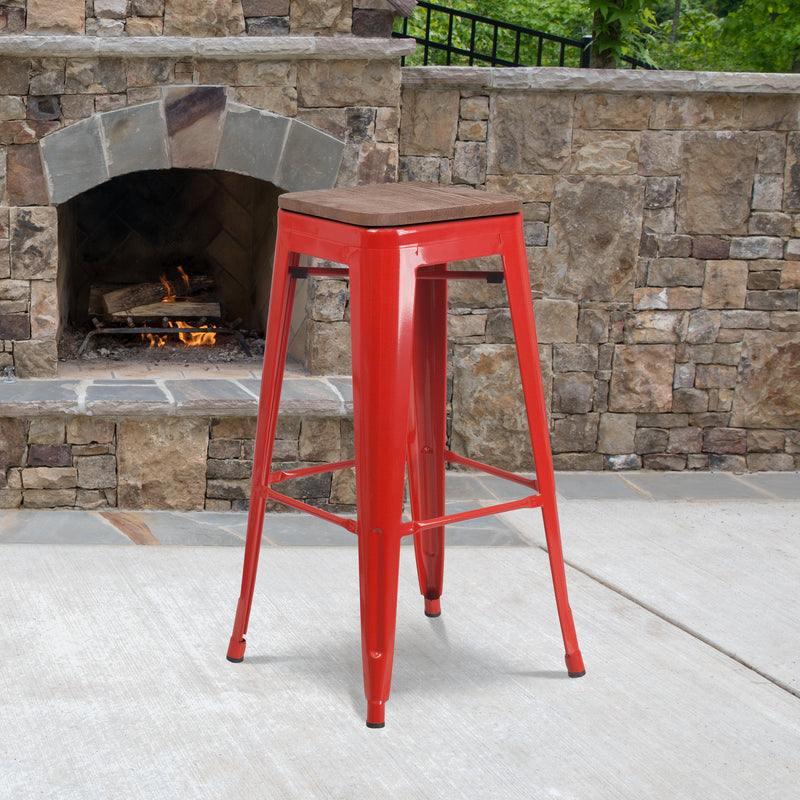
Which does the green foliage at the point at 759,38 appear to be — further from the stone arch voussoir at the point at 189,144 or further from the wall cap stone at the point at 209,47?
the stone arch voussoir at the point at 189,144

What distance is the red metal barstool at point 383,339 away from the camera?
200 centimetres

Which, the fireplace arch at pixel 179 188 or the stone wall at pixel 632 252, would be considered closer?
the fireplace arch at pixel 179 188

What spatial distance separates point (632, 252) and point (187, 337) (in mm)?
1854

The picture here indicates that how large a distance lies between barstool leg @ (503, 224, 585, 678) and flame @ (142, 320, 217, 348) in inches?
88.8

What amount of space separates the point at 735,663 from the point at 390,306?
129 cm

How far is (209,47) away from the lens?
337 centimetres

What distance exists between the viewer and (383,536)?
2.07 m

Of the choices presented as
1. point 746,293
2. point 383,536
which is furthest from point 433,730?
point 746,293

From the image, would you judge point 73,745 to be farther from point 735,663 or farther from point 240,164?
point 240,164

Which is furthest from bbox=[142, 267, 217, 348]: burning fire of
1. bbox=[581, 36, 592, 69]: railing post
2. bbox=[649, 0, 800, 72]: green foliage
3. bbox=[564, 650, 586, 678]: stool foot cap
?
bbox=[649, 0, 800, 72]: green foliage

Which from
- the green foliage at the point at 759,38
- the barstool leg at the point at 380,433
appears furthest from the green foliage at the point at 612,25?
the green foliage at the point at 759,38

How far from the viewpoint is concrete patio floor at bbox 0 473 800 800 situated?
Answer: 1.95 metres

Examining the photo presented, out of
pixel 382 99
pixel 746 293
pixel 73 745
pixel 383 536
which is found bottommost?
pixel 73 745

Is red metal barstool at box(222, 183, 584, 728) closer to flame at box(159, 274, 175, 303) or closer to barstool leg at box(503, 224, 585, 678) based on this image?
barstool leg at box(503, 224, 585, 678)
